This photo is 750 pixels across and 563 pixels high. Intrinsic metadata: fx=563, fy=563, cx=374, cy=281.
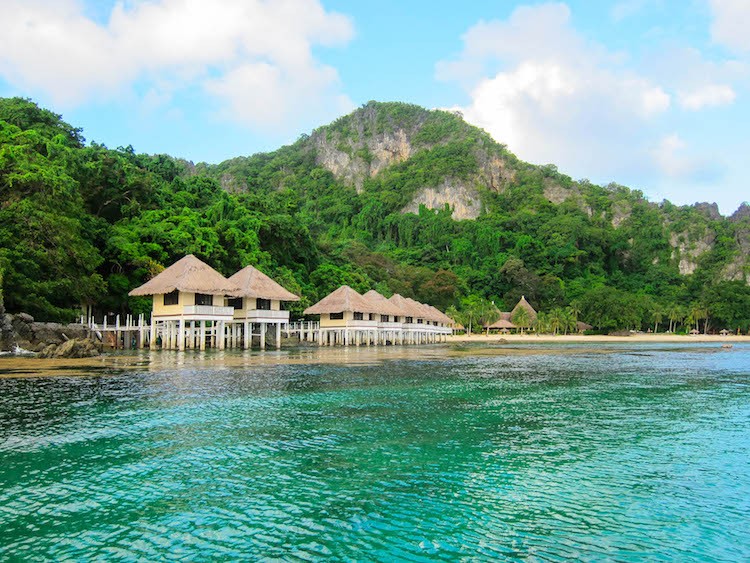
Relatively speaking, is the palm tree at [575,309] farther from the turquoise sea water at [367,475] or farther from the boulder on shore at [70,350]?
the boulder on shore at [70,350]

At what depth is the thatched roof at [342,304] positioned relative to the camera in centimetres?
3862

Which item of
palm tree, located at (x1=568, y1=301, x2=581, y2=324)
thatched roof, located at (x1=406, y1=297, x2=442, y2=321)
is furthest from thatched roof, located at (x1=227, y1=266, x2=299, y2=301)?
palm tree, located at (x1=568, y1=301, x2=581, y2=324)

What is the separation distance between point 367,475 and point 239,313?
26738 mm

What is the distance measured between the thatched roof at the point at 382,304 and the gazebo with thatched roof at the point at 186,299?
47.3 ft

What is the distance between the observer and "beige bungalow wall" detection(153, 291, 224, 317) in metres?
28.5

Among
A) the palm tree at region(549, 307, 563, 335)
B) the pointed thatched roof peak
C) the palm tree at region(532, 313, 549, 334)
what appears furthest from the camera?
the palm tree at region(532, 313, 549, 334)

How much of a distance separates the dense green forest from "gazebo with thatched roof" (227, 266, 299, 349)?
3.30 metres

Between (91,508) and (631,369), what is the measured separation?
21.4 m

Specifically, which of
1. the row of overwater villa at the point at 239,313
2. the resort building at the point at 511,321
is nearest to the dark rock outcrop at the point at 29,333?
the row of overwater villa at the point at 239,313

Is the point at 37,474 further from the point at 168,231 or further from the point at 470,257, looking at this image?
the point at 470,257

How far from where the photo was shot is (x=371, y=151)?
126 meters

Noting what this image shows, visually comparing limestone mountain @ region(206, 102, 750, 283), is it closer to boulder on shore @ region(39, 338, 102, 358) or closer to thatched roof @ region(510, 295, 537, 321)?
thatched roof @ region(510, 295, 537, 321)

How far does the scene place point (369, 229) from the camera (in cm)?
10625

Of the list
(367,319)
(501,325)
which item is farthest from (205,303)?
(501,325)
